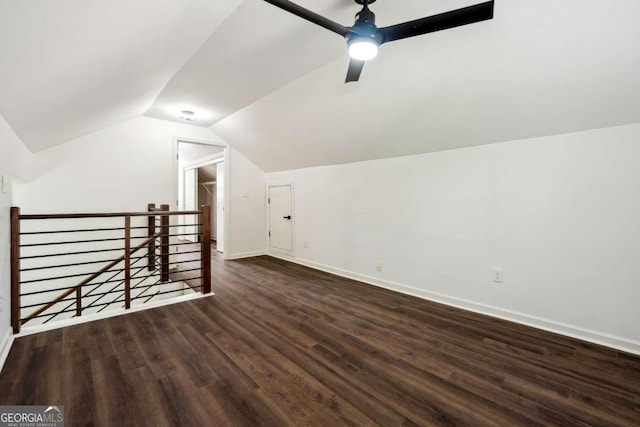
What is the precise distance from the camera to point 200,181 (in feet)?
26.2

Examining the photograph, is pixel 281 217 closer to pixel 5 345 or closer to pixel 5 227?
pixel 5 227

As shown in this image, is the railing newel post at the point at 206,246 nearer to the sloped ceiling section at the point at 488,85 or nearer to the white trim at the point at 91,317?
the white trim at the point at 91,317

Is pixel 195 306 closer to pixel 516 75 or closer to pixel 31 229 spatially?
pixel 31 229

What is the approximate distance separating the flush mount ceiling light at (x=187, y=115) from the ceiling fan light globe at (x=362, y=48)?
303 centimetres

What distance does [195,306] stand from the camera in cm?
299

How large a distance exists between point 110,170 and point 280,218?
8.77 feet

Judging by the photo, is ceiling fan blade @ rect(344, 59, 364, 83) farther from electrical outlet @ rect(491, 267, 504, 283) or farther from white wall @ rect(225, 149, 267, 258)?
white wall @ rect(225, 149, 267, 258)

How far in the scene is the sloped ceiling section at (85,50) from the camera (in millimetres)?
1115

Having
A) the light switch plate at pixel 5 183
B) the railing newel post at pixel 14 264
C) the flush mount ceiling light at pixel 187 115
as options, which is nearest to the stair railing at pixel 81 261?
the railing newel post at pixel 14 264

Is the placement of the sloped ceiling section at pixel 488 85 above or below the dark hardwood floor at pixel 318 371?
above

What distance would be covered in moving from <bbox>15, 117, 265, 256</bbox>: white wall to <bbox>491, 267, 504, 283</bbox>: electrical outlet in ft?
14.5

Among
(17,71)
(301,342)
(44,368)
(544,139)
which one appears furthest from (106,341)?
(544,139)

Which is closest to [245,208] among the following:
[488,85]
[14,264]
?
[14,264]

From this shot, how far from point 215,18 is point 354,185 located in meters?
2.69
